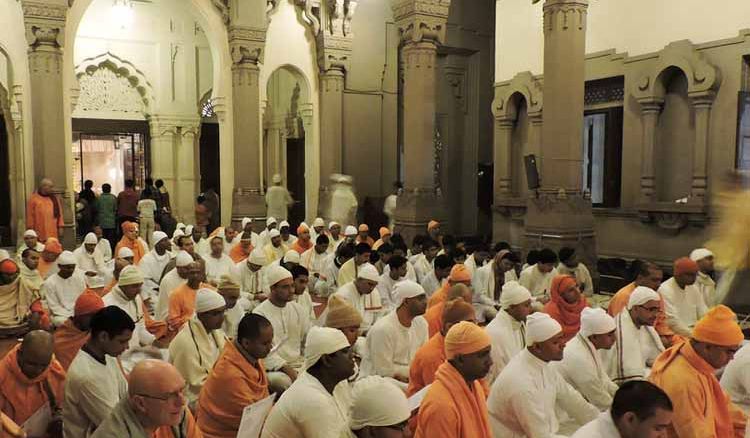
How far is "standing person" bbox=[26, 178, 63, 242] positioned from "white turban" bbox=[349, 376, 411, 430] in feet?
29.4

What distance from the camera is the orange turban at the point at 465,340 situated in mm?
2877

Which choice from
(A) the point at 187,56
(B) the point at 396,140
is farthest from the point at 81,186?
(B) the point at 396,140

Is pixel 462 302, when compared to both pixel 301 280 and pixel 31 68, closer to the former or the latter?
pixel 301 280

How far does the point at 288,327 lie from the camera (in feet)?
16.7

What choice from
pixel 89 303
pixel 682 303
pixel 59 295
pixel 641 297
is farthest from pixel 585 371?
pixel 59 295

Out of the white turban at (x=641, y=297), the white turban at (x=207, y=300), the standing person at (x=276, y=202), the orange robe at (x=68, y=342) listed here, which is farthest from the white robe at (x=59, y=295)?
the standing person at (x=276, y=202)

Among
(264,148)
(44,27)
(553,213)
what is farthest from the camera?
(264,148)

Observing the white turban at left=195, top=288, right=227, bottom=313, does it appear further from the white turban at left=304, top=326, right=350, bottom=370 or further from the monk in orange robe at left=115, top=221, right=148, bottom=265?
the monk in orange robe at left=115, top=221, right=148, bottom=265

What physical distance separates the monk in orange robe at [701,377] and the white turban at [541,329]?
51cm

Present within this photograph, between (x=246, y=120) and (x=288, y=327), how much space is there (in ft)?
26.6

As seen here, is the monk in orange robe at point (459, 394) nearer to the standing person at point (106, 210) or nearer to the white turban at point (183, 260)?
the white turban at point (183, 260)

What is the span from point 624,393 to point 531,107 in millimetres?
9158

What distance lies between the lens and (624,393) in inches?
88.8

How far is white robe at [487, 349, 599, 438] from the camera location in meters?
3.12
